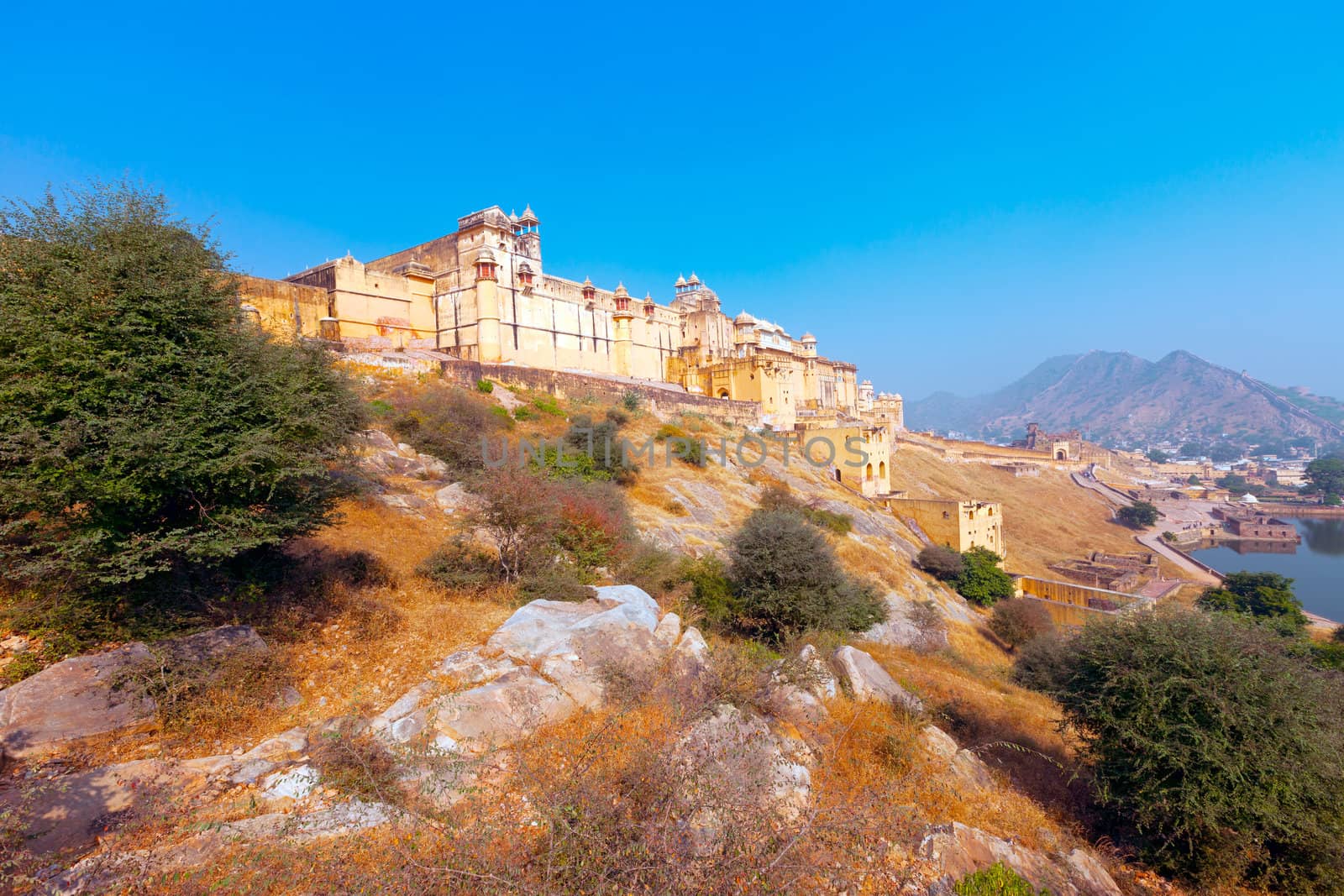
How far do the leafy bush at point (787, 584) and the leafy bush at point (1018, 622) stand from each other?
1066cm

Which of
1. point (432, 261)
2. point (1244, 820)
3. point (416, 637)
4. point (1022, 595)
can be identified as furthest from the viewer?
point (432, 261)

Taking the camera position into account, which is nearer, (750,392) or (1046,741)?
(1046,741)

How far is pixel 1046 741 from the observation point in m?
8.88

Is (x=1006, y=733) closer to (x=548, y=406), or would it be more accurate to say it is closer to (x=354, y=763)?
(x=354, y=763)

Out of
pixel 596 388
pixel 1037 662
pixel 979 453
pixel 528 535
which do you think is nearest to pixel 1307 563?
pixel 979 453

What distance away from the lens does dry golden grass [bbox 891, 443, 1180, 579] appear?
129 feet

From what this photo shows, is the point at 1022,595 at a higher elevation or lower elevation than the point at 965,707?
lower

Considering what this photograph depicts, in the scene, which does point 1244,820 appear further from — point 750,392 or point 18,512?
point 750,392

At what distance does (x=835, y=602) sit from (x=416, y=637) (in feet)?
26.0

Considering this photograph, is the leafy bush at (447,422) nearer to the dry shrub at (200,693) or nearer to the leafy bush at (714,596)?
the leafy bush at (714,596)

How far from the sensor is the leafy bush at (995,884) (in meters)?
4.59

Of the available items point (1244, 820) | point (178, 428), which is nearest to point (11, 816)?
point (178, 428)

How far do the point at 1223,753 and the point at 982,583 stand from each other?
20.1 meters

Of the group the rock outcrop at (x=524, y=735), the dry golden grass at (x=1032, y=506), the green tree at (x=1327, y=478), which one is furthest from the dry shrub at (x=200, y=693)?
the green tree at (x=1327, y=478)
